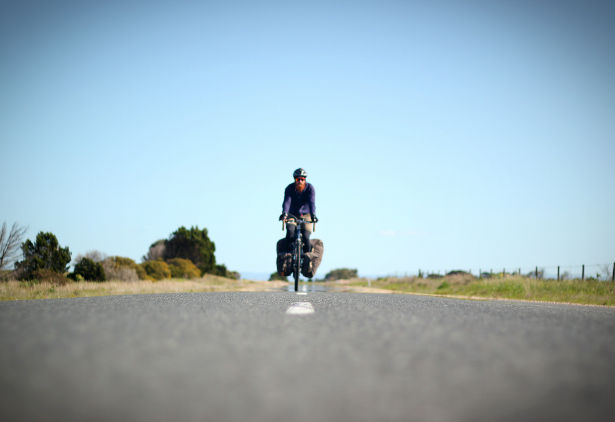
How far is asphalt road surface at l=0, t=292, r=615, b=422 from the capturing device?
1868 millimetres

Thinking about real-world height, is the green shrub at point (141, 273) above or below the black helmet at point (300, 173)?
below

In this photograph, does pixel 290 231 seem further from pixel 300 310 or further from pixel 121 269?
pixel 121 269

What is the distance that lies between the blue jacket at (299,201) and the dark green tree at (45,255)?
18.1 m

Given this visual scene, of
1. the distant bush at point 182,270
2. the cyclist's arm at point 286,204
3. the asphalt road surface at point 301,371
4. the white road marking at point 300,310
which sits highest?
the cyclist's arm at point 286,204

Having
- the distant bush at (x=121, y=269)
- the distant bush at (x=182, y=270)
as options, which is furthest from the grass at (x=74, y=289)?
the distant bush at (x=182, y=270)

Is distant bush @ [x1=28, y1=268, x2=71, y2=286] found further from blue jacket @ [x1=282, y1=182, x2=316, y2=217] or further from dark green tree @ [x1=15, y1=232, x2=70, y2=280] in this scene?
blue jacket @ [x1=282, y1=182, x2=316, y2=217]

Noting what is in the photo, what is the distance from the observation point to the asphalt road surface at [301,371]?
1868 mm

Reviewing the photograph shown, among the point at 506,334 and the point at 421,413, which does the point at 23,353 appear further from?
the point at 506,334

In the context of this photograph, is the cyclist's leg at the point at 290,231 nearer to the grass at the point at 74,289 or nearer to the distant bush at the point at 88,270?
the grass at the point at 74,289

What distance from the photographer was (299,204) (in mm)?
10461

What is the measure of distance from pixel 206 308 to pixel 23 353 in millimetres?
2582

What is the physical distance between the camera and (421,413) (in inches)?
72.7

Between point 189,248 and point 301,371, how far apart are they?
5003 centimetres

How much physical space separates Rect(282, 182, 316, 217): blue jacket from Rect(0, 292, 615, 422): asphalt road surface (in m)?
6.41
